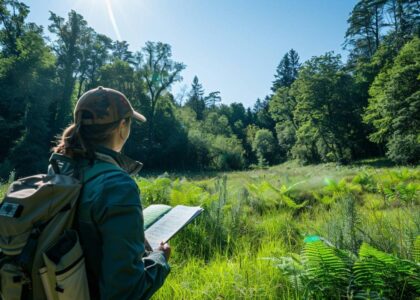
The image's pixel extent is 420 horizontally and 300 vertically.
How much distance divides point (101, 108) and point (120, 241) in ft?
2.01

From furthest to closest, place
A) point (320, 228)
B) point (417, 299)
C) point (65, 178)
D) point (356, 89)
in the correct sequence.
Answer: point (356, 89)
point (320, 228)
point (417, 299)
point (65, 178)

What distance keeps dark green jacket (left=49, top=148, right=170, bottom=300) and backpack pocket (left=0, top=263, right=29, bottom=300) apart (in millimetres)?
217

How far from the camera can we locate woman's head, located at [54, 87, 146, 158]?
4.45 ft

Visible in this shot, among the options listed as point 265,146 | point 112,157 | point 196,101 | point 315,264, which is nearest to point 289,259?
point 315,264

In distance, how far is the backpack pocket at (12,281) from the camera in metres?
1.07

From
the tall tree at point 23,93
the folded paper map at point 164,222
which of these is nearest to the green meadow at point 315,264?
the folded paper map at point 164,222

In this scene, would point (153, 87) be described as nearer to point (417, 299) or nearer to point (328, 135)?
point (328, 135)

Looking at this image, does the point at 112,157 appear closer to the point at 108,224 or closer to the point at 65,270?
the point at 108,224

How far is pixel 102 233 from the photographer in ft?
3.65

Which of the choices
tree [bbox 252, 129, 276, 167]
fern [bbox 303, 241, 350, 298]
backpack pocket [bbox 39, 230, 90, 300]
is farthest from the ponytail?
tree [bbox 252, 129, 276, 167]

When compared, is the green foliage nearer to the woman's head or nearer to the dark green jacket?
the dark green jacket

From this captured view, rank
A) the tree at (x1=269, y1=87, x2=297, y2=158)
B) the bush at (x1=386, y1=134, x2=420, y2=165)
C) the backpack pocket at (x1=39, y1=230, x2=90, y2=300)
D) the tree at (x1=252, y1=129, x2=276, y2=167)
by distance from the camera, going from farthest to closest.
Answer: the tree at (x1=252, y1=129, x2=276, y2=167) → the tree at (x1=269, y1=87, x2=297, y2=158) → the bush at (x1=386, y1=134, x2=420, y2=165) → the backpack pocket at (x1=39, y1=230, x2=90, y2=300)

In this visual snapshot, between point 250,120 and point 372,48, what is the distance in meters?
35.5

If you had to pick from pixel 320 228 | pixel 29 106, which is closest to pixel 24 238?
pixel 320 228
